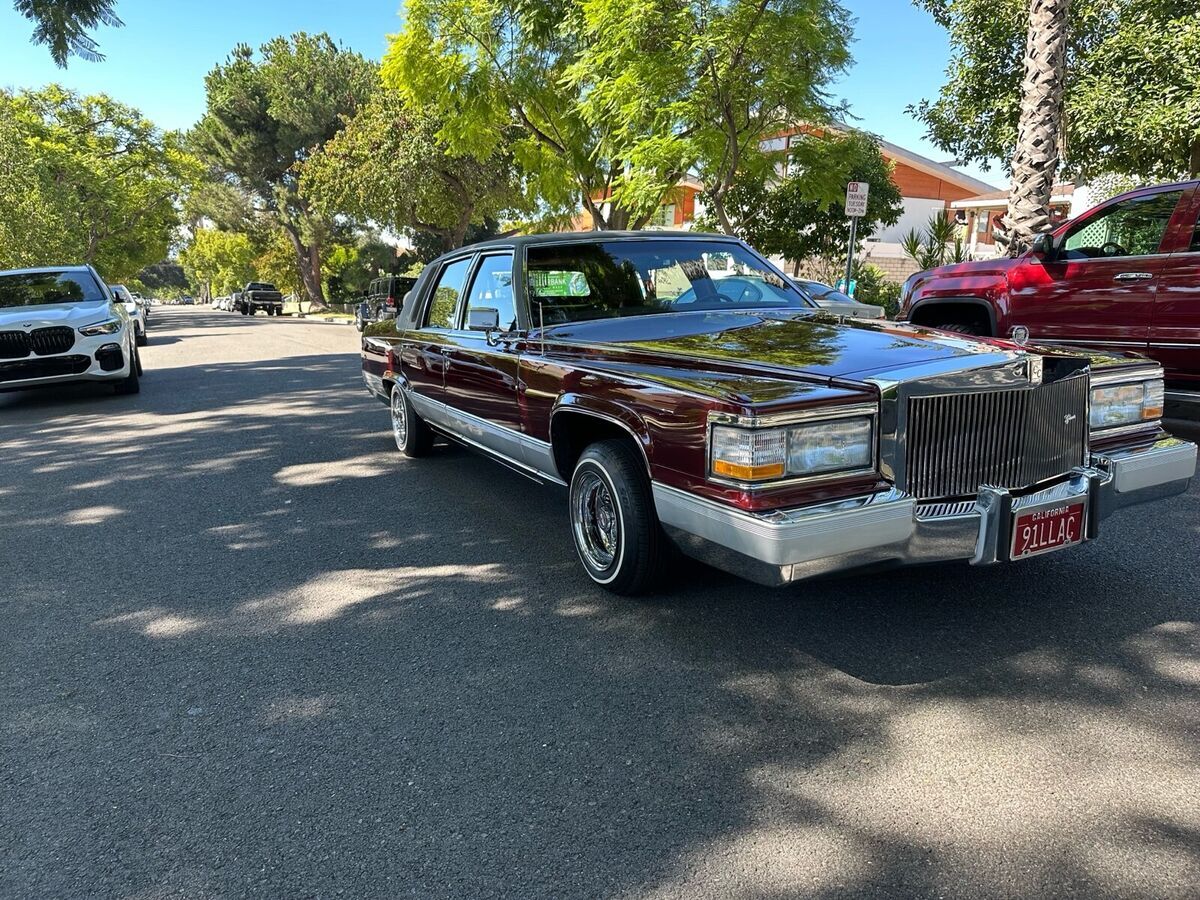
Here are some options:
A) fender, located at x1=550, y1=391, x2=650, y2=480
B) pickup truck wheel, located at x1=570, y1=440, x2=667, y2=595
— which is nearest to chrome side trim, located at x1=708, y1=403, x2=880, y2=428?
fender, located at x1=550, y1=391, x2=650, y2=480

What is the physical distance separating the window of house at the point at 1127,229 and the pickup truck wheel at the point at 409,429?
5.36m

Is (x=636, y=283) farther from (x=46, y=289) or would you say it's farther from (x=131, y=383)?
(x=46, y=289)

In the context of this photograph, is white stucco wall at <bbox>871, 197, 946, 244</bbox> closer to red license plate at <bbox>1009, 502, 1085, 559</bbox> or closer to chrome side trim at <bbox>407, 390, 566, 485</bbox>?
chrome side trim at <bbox>407, 390, 566, 485</bbox>

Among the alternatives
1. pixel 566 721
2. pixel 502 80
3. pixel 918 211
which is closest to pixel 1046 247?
pixel 566 721

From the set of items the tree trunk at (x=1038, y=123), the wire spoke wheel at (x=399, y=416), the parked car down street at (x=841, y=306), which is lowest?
the wire spoke wheel at (x=399, y=416)

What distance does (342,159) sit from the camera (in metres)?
32.4

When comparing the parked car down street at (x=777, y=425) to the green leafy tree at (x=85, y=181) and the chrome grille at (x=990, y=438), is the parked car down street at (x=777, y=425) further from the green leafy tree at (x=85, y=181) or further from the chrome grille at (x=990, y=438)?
the green leafy tree at (x=85, y=181)

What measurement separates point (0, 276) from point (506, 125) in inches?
500

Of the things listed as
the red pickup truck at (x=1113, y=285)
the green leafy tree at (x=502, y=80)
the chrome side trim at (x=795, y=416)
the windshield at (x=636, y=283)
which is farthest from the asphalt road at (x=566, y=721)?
the green leafy tree at (x=502, y=80)

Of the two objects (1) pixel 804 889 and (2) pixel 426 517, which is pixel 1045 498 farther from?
(2) pixel 426 517

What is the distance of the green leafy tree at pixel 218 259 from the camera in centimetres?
7788

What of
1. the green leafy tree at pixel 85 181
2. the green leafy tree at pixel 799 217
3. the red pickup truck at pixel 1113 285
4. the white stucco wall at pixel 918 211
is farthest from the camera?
the white stucco wall at pixel 918 211

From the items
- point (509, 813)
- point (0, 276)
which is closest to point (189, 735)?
point (509, 813)

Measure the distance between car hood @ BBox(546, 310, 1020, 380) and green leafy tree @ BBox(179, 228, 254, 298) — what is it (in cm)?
7571
